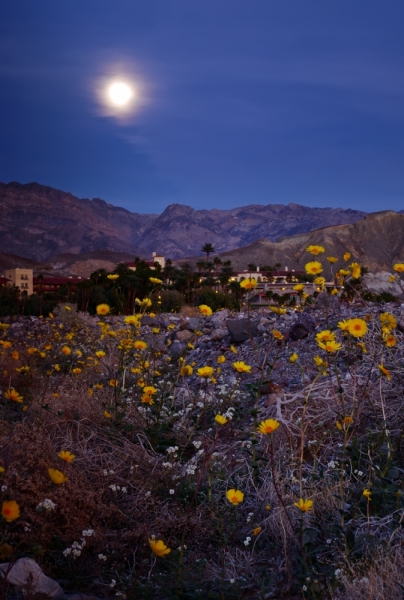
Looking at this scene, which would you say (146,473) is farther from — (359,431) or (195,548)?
(359,431)

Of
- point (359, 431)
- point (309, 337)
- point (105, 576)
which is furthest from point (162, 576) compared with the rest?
point (309, 337)

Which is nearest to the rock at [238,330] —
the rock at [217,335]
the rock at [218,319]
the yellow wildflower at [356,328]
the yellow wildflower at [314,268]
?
the rock at [217,335]

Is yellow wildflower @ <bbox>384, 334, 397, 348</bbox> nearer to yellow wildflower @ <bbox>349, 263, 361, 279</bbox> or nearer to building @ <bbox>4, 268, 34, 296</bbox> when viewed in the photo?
yellow wildflower @ <bbox>349, 263, 361, 279</bbox>

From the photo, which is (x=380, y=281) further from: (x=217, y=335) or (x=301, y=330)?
(x=301, y=330)

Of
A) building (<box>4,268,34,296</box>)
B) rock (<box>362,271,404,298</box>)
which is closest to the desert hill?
building (<box>4,268,34,296</box>)

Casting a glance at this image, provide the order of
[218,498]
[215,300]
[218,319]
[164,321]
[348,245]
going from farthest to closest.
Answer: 1. [348,245]
2. [215,300]
3. [164,321]
4. [218,319]
5. [218,498]

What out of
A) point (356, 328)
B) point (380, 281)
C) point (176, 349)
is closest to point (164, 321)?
point (176, 349)

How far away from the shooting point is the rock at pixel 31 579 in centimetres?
220

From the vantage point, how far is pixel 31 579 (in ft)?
7.06

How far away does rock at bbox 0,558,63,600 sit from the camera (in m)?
2.20

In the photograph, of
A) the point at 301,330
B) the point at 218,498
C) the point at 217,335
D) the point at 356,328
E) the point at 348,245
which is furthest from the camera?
the point at 348,245

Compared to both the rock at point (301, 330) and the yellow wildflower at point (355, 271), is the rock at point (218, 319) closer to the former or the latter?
the rock at point (301, 330)

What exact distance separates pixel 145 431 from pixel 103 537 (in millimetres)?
1252

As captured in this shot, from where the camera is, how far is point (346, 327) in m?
2.94
